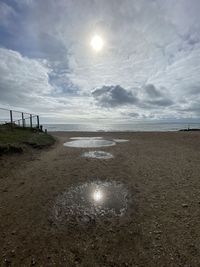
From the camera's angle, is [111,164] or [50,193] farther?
[111,164]

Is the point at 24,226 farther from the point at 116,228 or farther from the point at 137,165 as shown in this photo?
the point at 137,165

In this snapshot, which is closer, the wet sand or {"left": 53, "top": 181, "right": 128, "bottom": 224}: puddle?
the wet sand

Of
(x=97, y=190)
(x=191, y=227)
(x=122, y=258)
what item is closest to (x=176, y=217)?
(x=191, y=227)

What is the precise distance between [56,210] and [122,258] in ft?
7.26

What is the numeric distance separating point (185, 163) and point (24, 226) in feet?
27.7

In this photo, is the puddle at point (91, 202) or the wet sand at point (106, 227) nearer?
the wet sand at point (106, 227)

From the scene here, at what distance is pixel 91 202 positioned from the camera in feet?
16.6

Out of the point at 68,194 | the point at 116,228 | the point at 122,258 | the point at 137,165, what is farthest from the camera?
the point at 137,165

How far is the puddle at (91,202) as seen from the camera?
4.38 meters

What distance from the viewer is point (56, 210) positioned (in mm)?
4625

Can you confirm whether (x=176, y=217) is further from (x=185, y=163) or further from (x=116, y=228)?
(x=185, y=163)

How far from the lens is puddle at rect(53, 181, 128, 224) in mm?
4379

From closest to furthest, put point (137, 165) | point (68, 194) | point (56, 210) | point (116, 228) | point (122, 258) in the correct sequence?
point (122, 258), point (116, 228), point (56, 210), point (68, 194), point (137, 165)

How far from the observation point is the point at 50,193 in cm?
569
